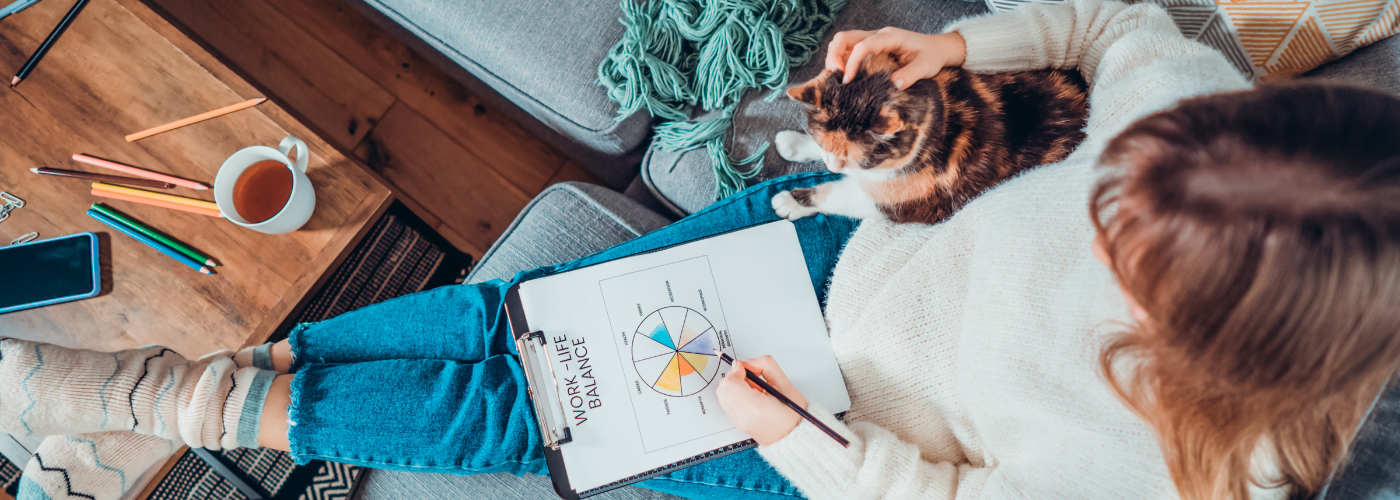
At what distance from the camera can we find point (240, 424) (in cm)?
76

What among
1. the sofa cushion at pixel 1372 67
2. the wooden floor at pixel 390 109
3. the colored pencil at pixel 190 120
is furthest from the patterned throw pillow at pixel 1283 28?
the colored pencil at pixel 190 120


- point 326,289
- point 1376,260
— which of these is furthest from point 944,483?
point 326,289

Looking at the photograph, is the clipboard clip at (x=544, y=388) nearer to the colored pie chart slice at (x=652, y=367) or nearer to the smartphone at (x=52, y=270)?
the colored pie chart slice at (x=652, y=367)

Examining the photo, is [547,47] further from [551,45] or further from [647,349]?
[647,349]

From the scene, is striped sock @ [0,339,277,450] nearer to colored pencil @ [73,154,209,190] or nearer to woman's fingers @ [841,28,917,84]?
colored pencil @ [73,154,209,190]

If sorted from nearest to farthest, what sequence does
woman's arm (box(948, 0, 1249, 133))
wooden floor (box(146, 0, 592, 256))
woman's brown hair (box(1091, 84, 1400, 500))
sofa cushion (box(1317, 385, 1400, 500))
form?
woman's brown hair (box(1091, 84, 1400, 500)) → sofa cushion (box(1317, 385, 1400, 500)) → woman's arm (box(948, 0, 1249, 133)) → wooden floor (box(146, 0, 592, 256))

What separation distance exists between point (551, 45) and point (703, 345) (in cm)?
59

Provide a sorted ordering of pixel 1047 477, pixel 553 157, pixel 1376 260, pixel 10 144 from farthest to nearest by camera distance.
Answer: pixel 553 157, pixel 10 144, pixel 1047 477, pixel 1376 260

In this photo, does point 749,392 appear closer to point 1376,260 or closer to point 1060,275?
point 1060,275

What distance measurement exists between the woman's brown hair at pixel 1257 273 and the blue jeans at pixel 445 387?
0.41 m

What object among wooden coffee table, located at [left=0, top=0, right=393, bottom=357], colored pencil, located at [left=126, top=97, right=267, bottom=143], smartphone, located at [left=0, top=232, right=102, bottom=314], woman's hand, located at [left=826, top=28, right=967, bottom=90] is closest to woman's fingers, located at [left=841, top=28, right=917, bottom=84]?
woman's hand, located at [left=826, top=28, right=967, bottom=90]

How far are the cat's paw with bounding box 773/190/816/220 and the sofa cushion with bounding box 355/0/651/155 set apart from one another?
0.33m

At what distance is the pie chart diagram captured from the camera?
0.77 metres

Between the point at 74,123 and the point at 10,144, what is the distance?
92 millimetres
